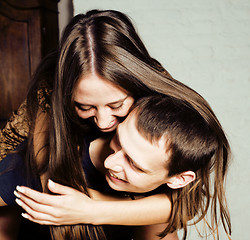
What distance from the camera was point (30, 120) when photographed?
4.18 ft

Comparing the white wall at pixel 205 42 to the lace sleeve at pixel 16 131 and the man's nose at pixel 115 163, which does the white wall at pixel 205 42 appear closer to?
the lace sleeve at pixel 16 131

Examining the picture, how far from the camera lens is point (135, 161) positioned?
93cm

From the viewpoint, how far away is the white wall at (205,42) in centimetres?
151

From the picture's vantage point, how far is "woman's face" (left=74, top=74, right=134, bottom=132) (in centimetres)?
104

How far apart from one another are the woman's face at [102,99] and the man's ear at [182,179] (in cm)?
28

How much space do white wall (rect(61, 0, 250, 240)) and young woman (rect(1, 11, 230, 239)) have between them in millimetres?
389

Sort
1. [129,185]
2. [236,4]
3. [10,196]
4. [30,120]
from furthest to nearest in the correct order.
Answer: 1. [236,4]
2. [30,120]
3. [10,196]
4. [129,185]

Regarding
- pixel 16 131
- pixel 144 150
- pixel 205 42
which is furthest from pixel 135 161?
pixel 205 42

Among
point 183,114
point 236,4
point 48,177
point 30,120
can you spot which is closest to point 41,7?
point 30,120

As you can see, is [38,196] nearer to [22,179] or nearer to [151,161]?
[22,179]

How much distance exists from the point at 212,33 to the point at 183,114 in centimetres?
75

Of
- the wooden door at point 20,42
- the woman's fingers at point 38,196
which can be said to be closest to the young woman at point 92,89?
the woman's fingers at point 38,196

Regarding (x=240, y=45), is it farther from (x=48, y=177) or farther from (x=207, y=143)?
(x=48, y=177)

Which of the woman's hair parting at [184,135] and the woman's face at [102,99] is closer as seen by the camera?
the woman's hair parting at [184,135]
